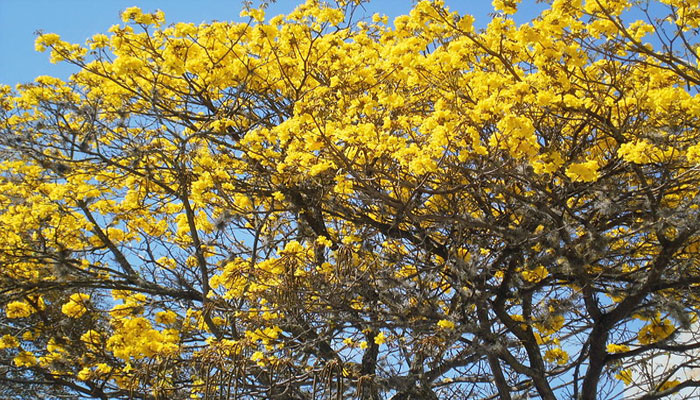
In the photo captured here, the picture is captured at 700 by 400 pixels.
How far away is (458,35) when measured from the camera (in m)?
5.41

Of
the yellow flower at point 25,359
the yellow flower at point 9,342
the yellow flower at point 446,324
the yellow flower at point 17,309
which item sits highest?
the yellow flower at point 17,309

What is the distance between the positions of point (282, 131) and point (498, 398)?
3.48 m

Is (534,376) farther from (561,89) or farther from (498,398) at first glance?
(561,89)

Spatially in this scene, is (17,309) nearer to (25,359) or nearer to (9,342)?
(9,342)

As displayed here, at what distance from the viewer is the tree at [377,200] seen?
15.2 ft

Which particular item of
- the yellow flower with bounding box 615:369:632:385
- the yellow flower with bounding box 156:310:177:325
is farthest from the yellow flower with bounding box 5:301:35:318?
the yellow flower with bounding box 615:369:632:385

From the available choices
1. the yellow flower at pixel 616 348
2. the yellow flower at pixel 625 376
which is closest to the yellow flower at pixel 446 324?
the yellow flower at pixel 616 348

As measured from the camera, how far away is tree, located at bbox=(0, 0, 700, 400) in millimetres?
4645

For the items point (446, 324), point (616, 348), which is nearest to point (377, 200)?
point (446, 324)

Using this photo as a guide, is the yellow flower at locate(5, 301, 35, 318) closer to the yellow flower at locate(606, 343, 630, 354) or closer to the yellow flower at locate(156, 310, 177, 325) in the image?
the yellow flower at locate(156, 310, 177, 325)

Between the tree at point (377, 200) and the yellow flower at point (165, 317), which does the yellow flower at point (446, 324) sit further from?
the yellow flower at point (165, 317)

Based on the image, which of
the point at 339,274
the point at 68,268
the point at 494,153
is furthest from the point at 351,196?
the point at 68,268

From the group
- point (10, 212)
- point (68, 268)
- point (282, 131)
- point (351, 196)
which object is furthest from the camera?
point (10, 212)

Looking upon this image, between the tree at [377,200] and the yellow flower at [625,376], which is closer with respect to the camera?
the tree at [377,200]
